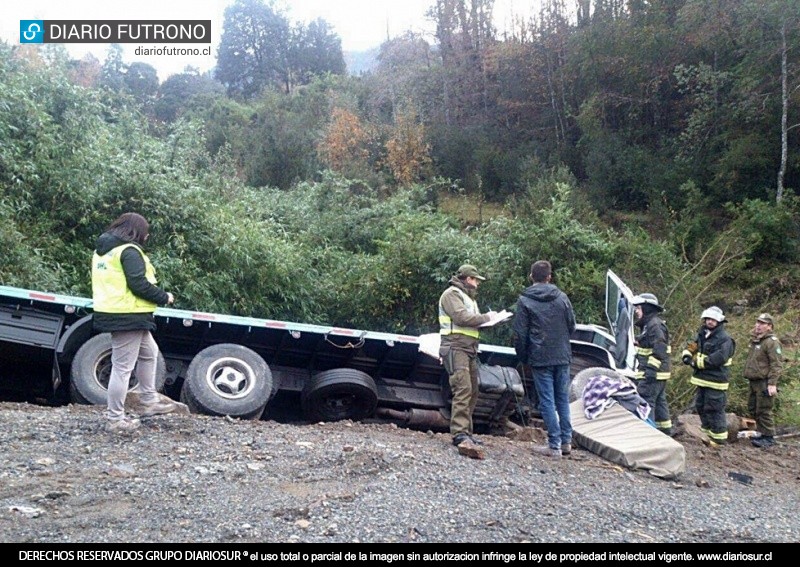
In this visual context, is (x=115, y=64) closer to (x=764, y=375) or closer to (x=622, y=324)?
(x=622, y=324)

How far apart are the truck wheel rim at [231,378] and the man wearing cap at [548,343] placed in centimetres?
256

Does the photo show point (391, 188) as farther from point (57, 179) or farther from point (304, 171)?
point (57, 179)

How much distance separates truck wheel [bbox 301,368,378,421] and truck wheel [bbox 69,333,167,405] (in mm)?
1492

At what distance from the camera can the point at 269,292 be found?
12.2 m

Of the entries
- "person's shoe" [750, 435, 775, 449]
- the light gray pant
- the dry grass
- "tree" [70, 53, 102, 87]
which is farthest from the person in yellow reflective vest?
"tree" [70, 53, 102, 87]

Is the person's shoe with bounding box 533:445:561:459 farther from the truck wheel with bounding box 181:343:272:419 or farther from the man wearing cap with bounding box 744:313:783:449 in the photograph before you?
the man wearing cap with bounding box 744:313:783:449

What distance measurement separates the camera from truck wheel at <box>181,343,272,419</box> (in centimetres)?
702

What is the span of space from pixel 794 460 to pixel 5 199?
1043 centimetres

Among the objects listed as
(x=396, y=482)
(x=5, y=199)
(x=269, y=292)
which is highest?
(x=5, y=199)

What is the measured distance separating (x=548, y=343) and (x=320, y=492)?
268 centimetres

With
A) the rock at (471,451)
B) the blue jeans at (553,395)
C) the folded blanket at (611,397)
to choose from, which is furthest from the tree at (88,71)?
the rock at (471,451)

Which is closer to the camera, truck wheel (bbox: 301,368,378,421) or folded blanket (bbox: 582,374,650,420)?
folded blanket (bbox: 582,374,650,420)

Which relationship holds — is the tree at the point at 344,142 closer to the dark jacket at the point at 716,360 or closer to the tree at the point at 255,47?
the tree at the point at 255,47
